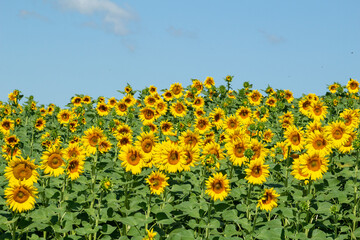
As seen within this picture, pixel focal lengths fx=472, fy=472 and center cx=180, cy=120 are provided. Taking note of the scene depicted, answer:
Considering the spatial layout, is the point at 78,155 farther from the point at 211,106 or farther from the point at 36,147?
the point at 211,106

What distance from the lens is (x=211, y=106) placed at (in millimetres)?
16031

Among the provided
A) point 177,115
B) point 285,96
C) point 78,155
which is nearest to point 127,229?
point 78,155

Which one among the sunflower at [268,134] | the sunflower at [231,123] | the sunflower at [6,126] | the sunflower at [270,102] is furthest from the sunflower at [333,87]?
the sunflower at [6,126]

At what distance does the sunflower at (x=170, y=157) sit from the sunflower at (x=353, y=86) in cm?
1218

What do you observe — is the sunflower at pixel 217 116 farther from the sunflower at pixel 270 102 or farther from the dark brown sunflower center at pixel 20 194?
the dark brown sunflower center at pixel 20 194

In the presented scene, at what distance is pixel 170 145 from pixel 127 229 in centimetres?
150

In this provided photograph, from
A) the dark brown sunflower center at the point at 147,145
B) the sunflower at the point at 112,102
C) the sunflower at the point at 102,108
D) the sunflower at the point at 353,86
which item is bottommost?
the dark brown sunflower center at the point at 147,145

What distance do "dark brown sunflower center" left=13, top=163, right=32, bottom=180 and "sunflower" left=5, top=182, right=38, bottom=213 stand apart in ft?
1.00

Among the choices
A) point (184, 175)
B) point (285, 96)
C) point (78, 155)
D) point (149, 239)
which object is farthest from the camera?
point (285, 96)

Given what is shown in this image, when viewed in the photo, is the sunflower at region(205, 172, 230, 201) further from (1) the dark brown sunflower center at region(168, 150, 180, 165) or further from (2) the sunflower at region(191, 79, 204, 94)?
(2) the sunflower at region(191, 79, 204, 94)

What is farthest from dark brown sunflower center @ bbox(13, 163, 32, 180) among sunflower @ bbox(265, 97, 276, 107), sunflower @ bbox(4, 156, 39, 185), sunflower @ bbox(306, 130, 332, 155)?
sunflower @ bbox(265, 97, 276, 107)

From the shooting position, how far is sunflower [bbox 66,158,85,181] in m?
7.43

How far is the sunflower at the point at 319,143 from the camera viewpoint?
7859mm

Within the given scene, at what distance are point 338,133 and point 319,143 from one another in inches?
35.2
